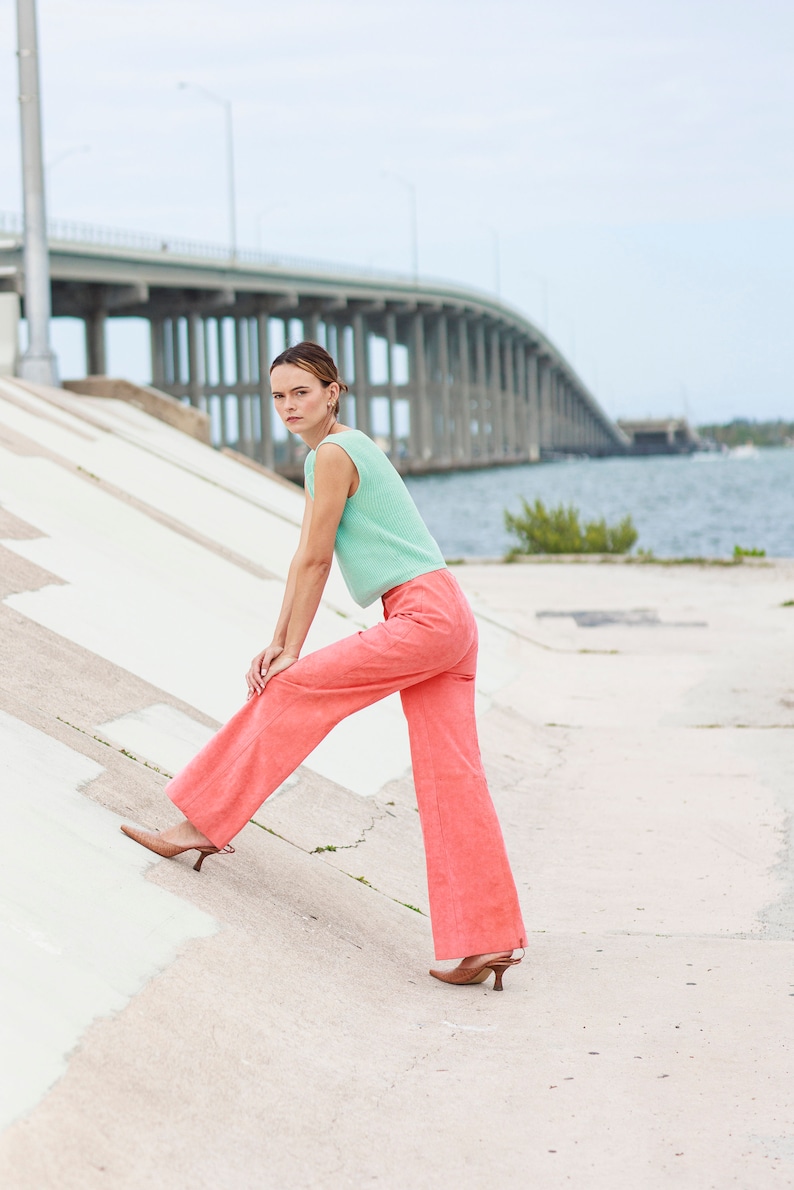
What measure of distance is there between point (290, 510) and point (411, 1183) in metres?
14.1

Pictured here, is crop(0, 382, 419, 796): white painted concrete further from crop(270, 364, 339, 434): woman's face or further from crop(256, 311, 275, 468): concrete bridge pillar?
crop(256, 311, 275, 468): concrete bridge pillar

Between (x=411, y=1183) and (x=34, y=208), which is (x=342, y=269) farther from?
(x=411, y=1183)

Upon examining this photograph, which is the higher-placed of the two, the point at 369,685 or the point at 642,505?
the point at 369,685

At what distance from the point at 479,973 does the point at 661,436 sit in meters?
192

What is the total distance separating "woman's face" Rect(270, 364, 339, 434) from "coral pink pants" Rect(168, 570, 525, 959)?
0.58m

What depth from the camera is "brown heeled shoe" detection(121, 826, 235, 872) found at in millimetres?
4234

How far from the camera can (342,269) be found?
7450cm

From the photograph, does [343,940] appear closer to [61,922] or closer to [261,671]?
[261,671]

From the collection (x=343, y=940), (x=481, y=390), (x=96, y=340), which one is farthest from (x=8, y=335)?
(x=481, y=390)

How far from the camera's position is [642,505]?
62.2 m

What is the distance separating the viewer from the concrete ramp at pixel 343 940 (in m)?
3.07

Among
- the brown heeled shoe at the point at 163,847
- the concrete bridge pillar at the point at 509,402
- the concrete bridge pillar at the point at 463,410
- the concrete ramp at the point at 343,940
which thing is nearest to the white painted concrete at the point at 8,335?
the concrete ramp at the point at 343,940

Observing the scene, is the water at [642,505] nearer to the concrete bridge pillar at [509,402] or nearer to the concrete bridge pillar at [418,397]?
the concrete bridge pillar at [418,397]

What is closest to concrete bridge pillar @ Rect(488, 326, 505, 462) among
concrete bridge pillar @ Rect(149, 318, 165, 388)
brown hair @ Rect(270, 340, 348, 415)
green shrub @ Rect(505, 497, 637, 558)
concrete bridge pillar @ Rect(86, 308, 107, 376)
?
concrete bridge pillar @ Rect(149, 318, 165, 388)
